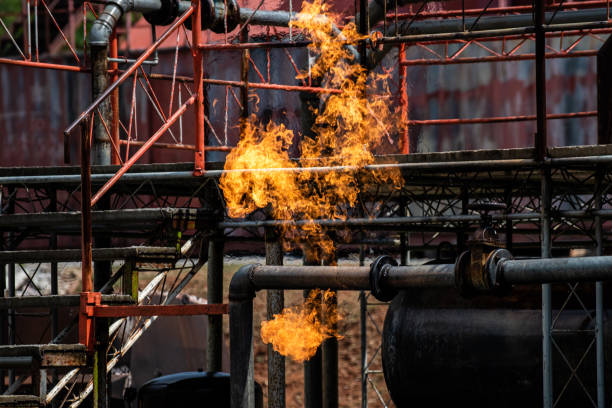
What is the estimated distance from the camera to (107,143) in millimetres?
17938

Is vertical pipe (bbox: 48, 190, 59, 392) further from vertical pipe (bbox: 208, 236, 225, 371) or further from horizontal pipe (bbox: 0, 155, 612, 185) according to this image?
vertical pipe (bbox: 208, 236, 225, 371)

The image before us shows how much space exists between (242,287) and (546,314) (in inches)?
175

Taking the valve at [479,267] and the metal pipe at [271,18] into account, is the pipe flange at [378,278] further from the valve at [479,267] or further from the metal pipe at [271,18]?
the metal pipe at [271,18]

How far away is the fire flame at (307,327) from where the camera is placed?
17.9m

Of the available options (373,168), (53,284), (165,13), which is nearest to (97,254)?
(373,168)

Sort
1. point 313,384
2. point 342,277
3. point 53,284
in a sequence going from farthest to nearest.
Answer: point 313,384 < point 53,284 < point 342,277

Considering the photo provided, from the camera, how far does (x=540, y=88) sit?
1319cm

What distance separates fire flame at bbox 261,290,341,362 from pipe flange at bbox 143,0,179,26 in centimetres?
623

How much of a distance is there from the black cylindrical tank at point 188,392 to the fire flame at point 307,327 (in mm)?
2148

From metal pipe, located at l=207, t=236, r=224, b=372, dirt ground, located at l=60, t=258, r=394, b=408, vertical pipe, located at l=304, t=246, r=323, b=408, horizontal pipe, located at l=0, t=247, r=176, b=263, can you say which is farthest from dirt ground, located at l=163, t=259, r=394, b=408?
horizontal pipe, located at l=0, t=247, r=176, b=263

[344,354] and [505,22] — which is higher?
[505,22]

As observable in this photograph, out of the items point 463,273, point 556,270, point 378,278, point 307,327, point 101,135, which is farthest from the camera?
point 307,327

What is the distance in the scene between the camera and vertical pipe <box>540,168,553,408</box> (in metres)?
12.9

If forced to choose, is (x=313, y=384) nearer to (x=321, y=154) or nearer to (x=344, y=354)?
(x=321, y=154)
